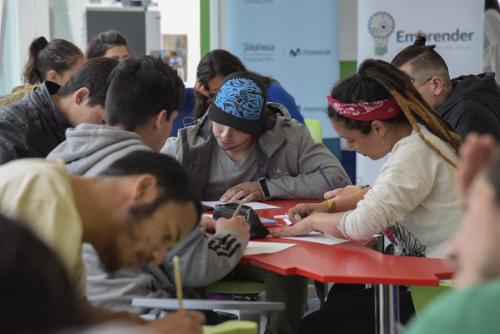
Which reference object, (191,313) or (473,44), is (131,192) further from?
(473,44)

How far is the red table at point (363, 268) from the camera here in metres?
2.34

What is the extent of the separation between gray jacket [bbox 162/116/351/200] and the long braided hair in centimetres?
94

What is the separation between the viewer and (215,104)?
12.5 ft

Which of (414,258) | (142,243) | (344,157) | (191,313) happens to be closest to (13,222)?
(142,243)

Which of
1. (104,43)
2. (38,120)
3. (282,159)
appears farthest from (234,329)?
(104,43)

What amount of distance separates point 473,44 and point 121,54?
297 centimetres

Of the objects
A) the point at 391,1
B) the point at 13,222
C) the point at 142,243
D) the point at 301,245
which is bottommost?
the point at 301,245

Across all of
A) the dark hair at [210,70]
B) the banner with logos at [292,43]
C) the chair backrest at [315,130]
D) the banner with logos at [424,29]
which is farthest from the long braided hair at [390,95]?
the banner with logos at [292,43]

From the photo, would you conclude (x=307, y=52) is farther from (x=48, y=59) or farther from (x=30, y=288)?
(x=30, y=288)

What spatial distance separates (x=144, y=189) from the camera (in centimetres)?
184

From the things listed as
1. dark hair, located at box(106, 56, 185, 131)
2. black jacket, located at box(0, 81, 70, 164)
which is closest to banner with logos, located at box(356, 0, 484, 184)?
black jacket, located at box(0, 81, 70, 164)

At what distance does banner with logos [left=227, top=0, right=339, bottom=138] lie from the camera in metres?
7.61

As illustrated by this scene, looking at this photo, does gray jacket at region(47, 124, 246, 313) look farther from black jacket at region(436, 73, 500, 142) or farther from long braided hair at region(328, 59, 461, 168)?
black jacket at region(436, 73, 500, 142)

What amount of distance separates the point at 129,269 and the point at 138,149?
0.36 meters
